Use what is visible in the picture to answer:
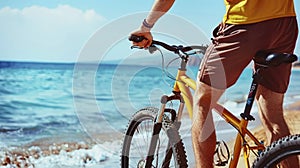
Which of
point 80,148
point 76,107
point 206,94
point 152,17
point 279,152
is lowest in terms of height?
point 80,148

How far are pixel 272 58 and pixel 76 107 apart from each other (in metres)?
3.48

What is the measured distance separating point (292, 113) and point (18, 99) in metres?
3.56

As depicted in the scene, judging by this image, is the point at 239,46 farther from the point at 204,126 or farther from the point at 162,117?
the point at 162,117

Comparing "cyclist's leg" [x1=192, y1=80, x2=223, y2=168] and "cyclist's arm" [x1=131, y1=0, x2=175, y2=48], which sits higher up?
"cyclist's arm" [x1=131, y1=0, x2=175, y2=48]

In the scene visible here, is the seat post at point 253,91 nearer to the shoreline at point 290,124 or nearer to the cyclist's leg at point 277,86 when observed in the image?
the cyclist's leg at point 277,86

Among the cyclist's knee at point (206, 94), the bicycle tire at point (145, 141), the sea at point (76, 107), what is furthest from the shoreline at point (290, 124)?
the cyclist's knee at point (206, 94)

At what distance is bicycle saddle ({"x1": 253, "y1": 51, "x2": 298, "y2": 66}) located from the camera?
4.68 feet

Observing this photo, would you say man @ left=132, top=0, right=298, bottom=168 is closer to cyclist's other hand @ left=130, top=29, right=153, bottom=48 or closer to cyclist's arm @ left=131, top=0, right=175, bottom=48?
cyclist's arm @ left=131, top=0, right=175, bottom=48

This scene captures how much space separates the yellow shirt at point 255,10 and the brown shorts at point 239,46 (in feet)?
0.05

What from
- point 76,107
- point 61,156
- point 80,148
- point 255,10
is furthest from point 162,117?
point 76,107

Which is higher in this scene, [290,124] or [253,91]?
[253,91]

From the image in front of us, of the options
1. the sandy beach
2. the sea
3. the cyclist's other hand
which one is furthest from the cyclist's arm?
the sandy beach

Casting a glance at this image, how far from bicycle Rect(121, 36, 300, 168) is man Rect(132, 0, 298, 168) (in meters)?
0.06

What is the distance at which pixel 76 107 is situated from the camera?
4762 mm
